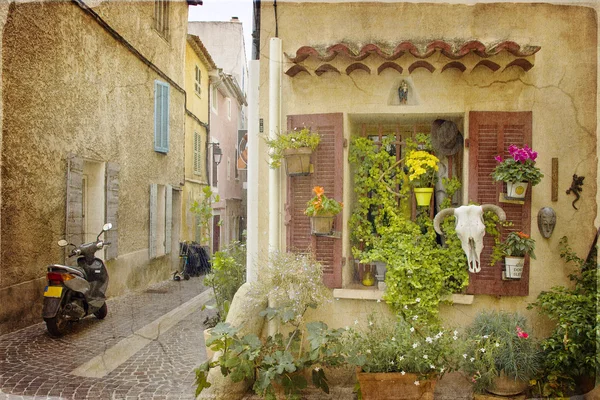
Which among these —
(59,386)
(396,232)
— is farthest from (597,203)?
(59,386)

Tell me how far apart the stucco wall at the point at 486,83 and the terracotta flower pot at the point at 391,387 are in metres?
0.62

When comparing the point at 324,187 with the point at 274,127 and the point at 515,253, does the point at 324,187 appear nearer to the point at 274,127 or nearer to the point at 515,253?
the point at 274,127

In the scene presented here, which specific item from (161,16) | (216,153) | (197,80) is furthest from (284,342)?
(197,80)

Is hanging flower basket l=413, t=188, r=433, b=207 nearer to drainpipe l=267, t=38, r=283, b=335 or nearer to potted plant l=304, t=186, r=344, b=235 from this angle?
potted plant l=304, t=186, r=344, b=235

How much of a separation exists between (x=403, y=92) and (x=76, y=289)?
409 cm

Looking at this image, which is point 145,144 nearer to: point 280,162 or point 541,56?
point 280,162

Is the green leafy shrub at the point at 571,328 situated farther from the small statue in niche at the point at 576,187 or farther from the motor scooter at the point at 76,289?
the motor scooter at the point at 76,289

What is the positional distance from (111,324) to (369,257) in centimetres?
313

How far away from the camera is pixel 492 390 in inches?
131

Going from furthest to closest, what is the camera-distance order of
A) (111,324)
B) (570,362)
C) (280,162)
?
(111,324) → (280,162) → (570,362)

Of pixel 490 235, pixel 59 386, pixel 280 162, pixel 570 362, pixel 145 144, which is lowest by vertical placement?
pixel 59 386

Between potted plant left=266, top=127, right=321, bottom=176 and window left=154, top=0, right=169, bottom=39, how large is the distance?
2.50 meters

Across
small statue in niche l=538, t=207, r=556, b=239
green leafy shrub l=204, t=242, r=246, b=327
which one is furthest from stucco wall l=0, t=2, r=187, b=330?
small statue in niche l=538, t=207, r=556, b=239

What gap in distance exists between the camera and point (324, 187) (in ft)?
12.5
